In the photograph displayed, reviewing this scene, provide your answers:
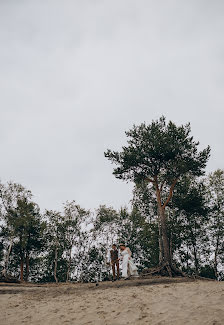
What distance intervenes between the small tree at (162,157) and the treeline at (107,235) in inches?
227

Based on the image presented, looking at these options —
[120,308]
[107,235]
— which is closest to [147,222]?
[107,235]

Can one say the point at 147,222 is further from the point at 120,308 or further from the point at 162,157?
the point at 120,308

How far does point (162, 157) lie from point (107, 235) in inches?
812

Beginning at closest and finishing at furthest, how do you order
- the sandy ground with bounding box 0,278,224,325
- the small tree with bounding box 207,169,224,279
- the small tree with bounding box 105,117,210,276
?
the sandy ground with bounding box 0,278,224,325 → the small tree with bounding box 105,117,210,276 → the small tree with bounding box 207,169,224,279

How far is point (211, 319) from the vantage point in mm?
5441

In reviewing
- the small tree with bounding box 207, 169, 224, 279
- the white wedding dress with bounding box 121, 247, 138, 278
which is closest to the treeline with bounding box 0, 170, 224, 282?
the small tree with bounding box 207, 169, 224, 279

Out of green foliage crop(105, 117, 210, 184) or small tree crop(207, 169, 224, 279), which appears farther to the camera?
small tree crop(207, 169, 224, 279)

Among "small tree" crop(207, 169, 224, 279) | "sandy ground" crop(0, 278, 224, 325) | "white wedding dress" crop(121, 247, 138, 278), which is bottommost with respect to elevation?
"sandy ground" crop(0, 278, 224, 325)

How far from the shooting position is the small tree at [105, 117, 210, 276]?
59.2ft

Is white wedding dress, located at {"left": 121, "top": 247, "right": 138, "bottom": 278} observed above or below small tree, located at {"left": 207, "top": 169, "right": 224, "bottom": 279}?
below

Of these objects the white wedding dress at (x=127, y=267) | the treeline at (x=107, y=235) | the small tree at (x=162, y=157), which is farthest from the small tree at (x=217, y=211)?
the white wedding dress at (x=127, y=267)

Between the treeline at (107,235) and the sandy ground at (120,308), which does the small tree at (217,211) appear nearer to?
the treeline at (107,235)

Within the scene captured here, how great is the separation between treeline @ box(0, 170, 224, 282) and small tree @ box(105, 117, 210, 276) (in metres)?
5.76

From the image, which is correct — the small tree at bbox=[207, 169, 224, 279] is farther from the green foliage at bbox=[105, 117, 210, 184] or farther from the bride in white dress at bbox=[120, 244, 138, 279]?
the bride in white dress at bbox=[120, 244, 138, 279]
